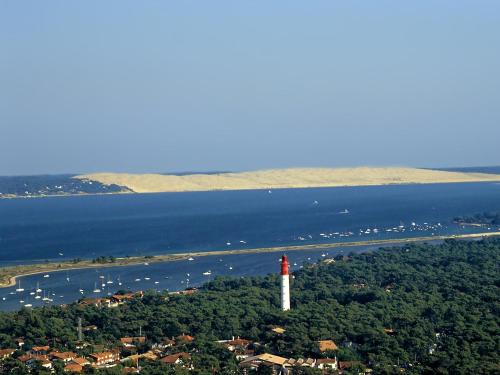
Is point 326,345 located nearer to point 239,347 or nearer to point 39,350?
point 239,347

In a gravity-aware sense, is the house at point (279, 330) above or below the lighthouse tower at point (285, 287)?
below

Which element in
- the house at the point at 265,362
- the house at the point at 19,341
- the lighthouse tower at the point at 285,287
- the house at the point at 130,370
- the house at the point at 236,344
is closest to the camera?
the house at the point at 130,370

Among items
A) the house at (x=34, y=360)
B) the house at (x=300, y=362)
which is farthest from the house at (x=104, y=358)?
the house at (x=300, y=362)

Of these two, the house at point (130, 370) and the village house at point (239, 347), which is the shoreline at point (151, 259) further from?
the house at point (130, 370)

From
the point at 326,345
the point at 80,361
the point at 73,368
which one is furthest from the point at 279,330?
the point at 73,368

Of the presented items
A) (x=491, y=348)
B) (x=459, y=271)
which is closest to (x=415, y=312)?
(x=491, y=348)

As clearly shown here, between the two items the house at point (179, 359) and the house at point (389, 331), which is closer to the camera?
the house at point (179, 359)

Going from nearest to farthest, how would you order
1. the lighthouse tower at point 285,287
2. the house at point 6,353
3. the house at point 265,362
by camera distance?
1. the house at point 265,362
2. the house at point 6,353
3. the lighthouse tower at point 285,287
